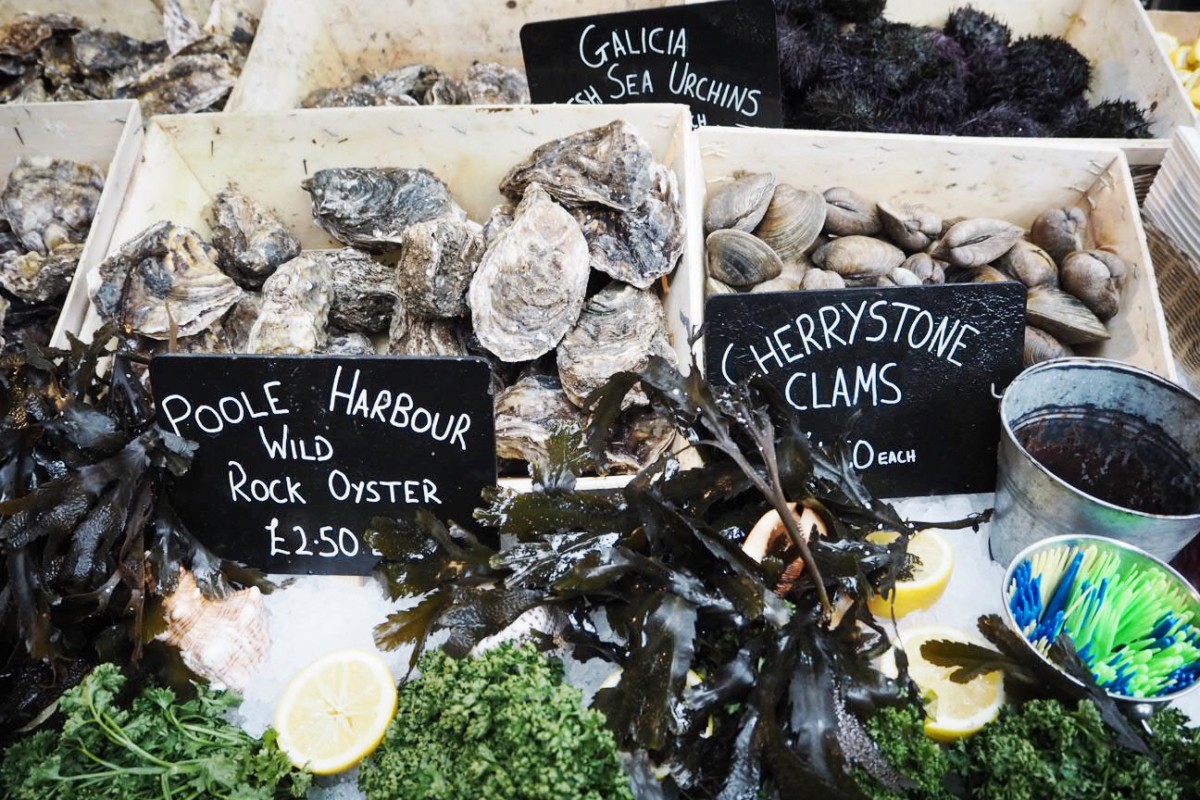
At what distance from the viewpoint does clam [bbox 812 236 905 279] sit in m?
1.59

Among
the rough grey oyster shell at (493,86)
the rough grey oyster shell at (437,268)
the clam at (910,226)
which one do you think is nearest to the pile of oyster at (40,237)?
the rough grey oyster shell at (437,268)

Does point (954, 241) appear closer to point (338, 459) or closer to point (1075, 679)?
point (1075, 679)

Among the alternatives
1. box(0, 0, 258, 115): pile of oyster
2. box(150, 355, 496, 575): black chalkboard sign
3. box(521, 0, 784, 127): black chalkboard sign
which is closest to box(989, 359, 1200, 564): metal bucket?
box(150, 355, 496, 575): black chalkboard sign

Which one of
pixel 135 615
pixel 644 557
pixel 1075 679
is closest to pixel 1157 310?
pixel 1075 679

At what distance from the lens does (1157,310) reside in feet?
4.74

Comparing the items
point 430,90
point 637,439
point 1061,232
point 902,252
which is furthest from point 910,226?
point 430,90

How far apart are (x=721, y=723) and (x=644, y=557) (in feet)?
0.72

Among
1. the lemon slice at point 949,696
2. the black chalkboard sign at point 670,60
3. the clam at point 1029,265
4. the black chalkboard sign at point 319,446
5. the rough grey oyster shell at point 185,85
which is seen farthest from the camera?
the rough grey oyster shell at point 185,85

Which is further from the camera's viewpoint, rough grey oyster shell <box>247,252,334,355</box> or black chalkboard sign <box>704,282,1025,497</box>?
rough grey oyster shell <box>247,252,334,355</box>

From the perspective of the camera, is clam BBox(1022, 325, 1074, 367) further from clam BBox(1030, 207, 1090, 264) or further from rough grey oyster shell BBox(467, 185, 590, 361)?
rough grey oyster shell BBox(467, 185, 590, 361)

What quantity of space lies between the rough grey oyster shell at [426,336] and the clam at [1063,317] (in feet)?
3.40

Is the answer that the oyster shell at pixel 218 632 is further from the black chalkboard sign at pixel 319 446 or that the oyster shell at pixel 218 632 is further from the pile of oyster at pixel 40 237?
the pile of oyster at pixel 40 237

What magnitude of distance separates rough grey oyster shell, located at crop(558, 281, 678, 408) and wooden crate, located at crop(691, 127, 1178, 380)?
0.79 feet

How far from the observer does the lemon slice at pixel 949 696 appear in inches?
40.2
